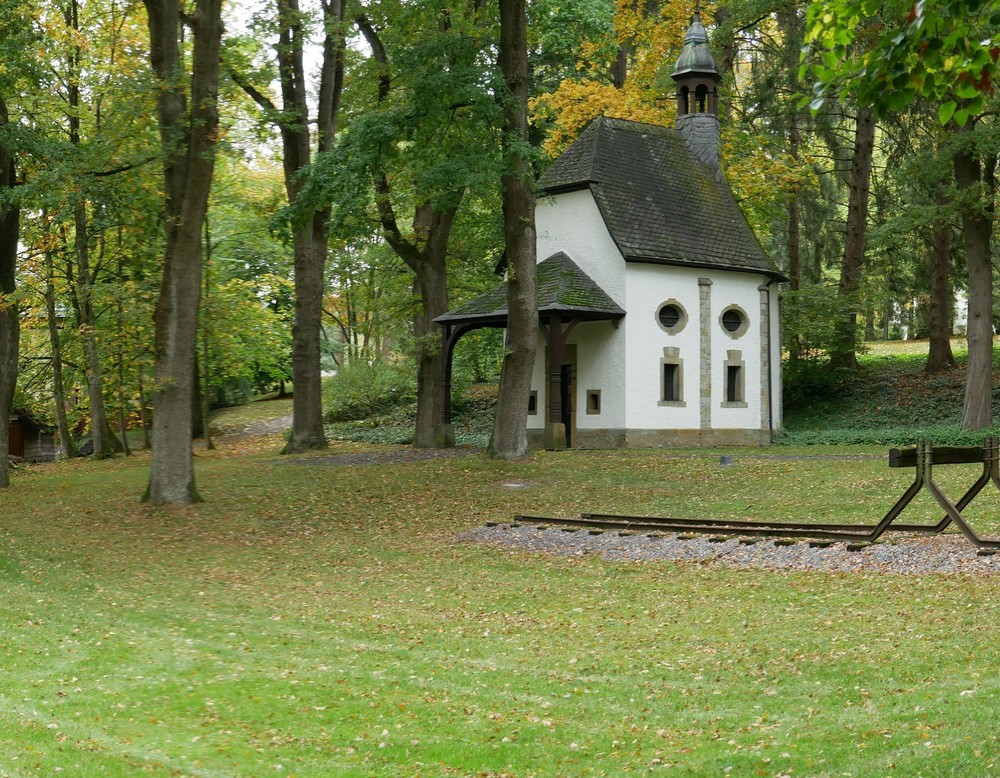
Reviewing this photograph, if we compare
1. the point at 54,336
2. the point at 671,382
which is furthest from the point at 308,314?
the point at 671,382

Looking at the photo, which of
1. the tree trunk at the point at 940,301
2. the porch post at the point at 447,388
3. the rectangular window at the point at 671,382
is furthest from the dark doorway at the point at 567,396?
the tree trunk at the point at 940,301

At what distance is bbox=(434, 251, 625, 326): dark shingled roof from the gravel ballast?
14308mm

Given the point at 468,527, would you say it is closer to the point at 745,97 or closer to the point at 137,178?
the point at 137,178

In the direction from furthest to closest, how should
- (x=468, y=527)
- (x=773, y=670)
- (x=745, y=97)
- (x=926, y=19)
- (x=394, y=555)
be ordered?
(x=745, y=97) → (x=468, y=527) → (x=394, y=555) → (x=773, y=670) → (x=926, y=19)

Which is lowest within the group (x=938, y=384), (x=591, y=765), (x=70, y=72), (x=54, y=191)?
(x=591, y=765)

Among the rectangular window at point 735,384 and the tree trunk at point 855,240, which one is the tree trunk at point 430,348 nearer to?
the rectangular window at point 735,384

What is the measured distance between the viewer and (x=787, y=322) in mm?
37312

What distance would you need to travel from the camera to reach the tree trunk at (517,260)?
2403 cm

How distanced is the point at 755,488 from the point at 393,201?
12.8 metres

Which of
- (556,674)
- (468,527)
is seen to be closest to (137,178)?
(468,527)

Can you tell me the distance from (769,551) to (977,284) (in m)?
18.0

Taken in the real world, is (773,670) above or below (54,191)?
below

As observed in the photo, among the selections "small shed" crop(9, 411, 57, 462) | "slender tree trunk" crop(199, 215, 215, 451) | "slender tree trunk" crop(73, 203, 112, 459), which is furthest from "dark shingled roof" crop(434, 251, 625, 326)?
"small shed" crop(9, 411, 57, 462)

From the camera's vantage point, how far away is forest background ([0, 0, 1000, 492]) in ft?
72.4
